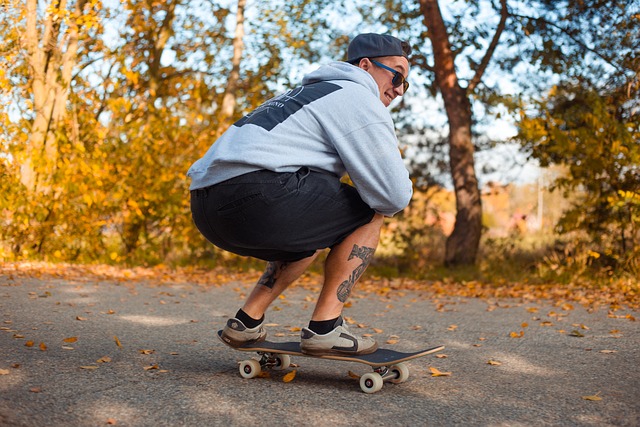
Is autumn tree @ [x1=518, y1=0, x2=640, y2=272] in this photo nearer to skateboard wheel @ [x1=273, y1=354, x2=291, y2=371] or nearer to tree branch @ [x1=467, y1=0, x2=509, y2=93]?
tree branch @ [x1=467, y1=0, x2=509, y2=93]

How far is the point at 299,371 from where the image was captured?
11.8 ft

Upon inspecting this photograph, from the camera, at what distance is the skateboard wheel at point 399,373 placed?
3307 millimetres

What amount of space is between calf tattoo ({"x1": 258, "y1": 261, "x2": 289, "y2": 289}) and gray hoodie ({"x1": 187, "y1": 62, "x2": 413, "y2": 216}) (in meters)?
0.59

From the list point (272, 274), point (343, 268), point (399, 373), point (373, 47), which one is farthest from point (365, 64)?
point (399, 373)

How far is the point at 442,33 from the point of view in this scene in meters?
10.7

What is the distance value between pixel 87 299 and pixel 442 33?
676 cm

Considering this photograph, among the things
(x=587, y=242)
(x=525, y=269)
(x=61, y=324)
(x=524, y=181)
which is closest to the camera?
(x=61, y=324)

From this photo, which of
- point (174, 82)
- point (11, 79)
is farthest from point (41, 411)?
point (174, 82)

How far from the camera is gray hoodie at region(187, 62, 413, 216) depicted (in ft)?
10.3

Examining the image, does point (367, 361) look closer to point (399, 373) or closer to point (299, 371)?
point (399, 373)

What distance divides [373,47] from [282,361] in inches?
63.8

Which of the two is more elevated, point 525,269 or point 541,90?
point 541,90

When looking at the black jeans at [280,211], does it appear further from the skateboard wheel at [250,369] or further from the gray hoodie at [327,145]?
the skateboard wheel at [250,369]

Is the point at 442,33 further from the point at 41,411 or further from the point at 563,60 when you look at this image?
the point at 41,411
